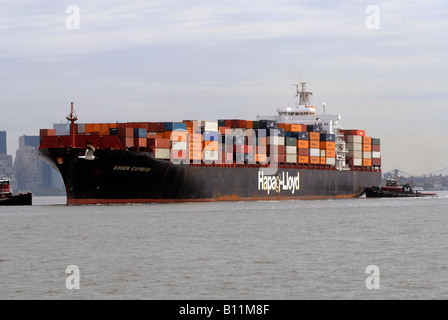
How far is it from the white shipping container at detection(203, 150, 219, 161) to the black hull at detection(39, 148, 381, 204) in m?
0.92

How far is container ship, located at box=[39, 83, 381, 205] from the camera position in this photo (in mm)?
69250

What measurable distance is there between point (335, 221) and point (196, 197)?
2580 cm

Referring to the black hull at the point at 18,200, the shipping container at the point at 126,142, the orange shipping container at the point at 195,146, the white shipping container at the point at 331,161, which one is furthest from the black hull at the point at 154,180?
the black hull at the point at 18,200

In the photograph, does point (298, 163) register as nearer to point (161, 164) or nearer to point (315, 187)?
point (315, 187)

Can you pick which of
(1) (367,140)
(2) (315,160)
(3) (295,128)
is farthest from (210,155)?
(1) (367,140)

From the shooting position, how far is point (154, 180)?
72.9 metres

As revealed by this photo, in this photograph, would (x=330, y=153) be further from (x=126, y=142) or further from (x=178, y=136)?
(x=126, y=142)

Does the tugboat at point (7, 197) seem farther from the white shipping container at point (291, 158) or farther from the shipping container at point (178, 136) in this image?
the white shipping container at point (291, 158)

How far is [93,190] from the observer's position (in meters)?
70.1

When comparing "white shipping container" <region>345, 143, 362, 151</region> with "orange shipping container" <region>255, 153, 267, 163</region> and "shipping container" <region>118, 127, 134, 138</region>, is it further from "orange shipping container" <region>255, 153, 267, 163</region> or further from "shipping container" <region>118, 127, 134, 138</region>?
"shipping container" <region>118, 127, 134, 138</region>

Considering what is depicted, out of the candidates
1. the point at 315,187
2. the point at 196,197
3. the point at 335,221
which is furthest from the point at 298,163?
the point at 335,221

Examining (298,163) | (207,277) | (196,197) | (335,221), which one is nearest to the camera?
(207,277)

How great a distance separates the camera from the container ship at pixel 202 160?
227 feet


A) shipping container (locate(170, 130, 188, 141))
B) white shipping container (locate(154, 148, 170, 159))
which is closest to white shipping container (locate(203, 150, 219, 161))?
shipping container (locate(170, 130, 188, 141))
